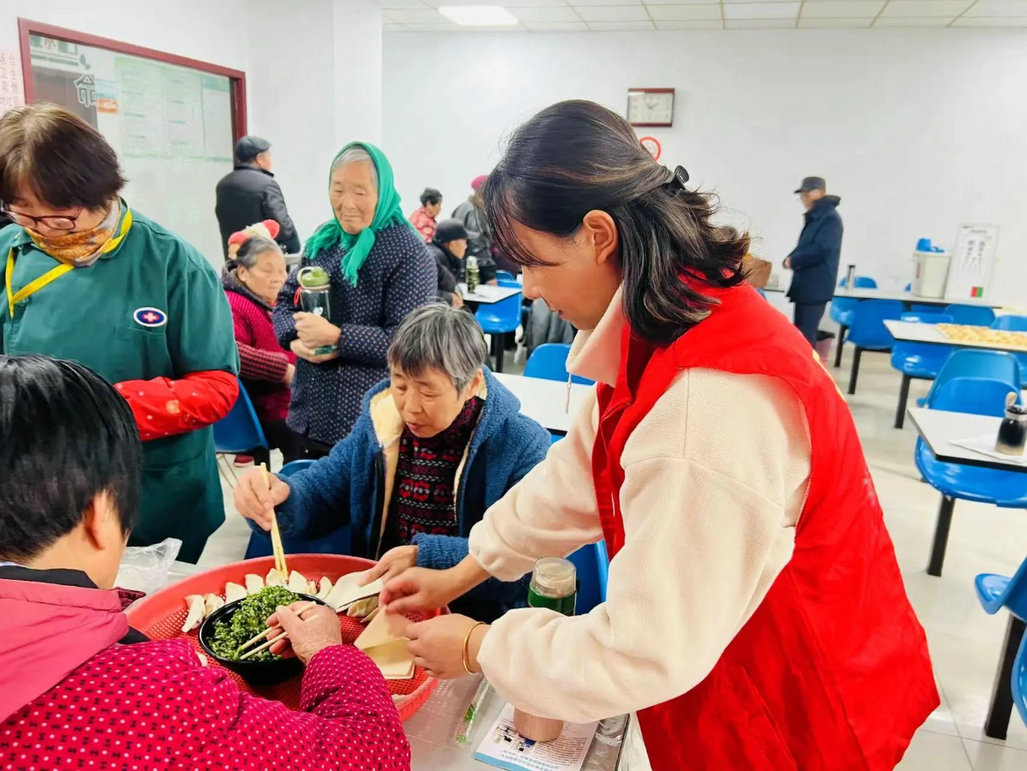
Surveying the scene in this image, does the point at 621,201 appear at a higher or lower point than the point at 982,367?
higher

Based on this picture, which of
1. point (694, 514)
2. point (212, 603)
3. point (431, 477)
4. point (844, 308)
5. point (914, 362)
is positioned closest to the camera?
point (694, 514)

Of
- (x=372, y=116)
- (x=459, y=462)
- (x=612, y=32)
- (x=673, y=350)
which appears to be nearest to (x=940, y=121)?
Answer: (x=612, y=32)

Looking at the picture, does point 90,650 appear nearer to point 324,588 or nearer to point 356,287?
point 324,588

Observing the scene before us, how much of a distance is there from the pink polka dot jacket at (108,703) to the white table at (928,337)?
15.1 feet

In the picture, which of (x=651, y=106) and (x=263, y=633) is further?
(x=651, y=106)

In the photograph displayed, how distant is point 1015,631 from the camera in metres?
2.00

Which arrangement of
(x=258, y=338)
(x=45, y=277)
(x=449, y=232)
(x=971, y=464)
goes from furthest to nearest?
1. (x=449, y=232)
2. (x=258, y=338)
3. (x=971, y=464)
4. (x=45, y=277)

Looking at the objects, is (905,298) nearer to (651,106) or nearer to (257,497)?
(651,106)

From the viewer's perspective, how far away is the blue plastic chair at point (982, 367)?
3.51 m

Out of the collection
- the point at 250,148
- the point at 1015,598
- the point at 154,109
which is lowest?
the point at 1015,598

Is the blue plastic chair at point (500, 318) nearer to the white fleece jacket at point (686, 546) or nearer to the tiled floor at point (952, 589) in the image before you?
the tiled floor at point (952, 589)

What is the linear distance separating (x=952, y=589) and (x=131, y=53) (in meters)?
4.86

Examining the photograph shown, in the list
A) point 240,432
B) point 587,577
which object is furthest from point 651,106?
point 587,577

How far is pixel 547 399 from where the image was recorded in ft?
9.37
